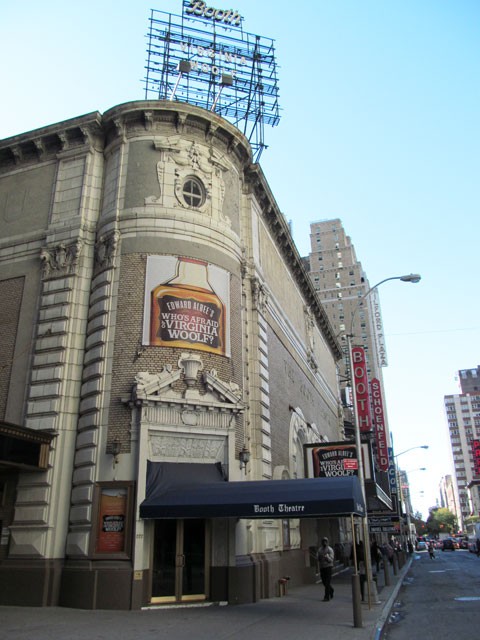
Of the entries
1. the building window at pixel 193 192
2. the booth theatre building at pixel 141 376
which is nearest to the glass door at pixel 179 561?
the booth theatre building at pixel 141 376

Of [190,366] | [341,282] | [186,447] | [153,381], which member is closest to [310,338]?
[190,366]

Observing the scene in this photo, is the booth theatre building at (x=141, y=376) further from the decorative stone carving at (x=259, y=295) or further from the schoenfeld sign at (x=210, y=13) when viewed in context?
the schoenfeld sign at (x=210, y=13)

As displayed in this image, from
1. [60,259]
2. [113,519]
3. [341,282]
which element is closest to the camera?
[113,519]

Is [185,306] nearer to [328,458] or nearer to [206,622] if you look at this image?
[206,622]

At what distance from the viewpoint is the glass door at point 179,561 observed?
51.0 feet

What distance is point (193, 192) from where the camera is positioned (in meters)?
20.8

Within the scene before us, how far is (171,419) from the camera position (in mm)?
16844

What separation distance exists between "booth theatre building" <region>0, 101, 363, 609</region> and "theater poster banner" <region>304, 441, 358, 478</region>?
183 centimetres

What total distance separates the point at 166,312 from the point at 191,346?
143 cm

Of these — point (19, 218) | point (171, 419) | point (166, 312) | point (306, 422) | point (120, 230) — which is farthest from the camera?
point (306, 422)

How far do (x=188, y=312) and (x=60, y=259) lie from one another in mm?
5509

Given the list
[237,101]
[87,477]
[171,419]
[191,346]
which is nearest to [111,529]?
[87,477]

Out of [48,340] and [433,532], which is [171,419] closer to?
[48,340]

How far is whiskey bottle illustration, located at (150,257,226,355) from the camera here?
1783 centimetres
